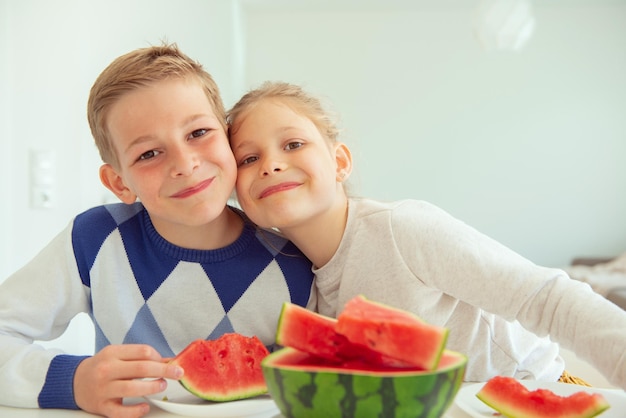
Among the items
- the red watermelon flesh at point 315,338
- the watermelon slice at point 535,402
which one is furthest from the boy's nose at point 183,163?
the watermelon slice at point 535,402

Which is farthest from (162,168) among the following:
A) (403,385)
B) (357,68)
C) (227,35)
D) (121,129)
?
(357,68)

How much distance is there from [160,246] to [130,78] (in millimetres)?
346

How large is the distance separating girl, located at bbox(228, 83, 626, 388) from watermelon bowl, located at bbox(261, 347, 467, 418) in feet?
1.40

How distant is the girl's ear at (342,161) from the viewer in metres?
1.43

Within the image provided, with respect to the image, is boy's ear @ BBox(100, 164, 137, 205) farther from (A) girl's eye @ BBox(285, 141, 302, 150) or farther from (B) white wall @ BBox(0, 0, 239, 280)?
(B) white wall @ BBox(0, 0, 239, 280)

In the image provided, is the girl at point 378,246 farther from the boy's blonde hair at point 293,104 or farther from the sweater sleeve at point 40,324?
the sweater sleeve at point 40,324

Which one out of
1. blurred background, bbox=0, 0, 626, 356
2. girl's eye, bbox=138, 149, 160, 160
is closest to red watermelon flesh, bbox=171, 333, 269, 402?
girl's eye, bbox=138, 149, 160, 160

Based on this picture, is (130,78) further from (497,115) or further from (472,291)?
(497,115)

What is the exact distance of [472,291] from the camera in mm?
1092

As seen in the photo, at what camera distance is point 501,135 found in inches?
282

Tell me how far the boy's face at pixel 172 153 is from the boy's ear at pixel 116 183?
0.31 ft

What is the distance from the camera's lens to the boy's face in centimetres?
119

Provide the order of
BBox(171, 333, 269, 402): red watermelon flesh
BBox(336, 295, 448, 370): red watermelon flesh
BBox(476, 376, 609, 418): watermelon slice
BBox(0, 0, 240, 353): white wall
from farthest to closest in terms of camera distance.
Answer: BBox(0, 0, 240, 353): white wall → BBox(171, 333, 269, 402): red watermelon flesh → BBox(476, 376, 609, 418): watermelon slice → BBox(336, 295, 448, 370): red watermelon flesh

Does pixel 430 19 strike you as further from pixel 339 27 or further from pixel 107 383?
pixel 107 383
